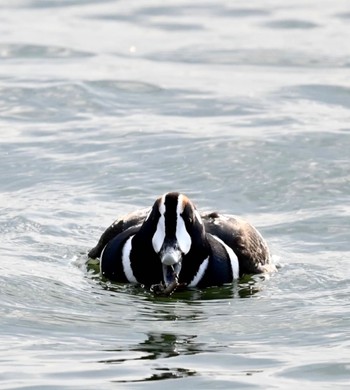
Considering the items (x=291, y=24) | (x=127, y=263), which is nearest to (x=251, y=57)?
(x=291, y=24)

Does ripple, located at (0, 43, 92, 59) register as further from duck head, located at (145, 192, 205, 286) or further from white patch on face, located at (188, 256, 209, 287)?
duck head, located at (145, 192, 205, 286)

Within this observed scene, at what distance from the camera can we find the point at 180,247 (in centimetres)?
1435

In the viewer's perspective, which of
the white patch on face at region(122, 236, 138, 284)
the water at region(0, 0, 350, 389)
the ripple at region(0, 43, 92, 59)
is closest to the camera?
the water at region(0, 0, 350, 389)

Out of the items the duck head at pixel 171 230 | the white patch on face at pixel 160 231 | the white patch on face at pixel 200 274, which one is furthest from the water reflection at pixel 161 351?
the white patch on face at pixel 200 274

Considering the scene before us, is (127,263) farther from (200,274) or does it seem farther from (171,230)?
(171,230)

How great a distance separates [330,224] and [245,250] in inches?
88.3

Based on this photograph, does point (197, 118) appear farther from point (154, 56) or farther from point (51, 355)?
point (51, 355)

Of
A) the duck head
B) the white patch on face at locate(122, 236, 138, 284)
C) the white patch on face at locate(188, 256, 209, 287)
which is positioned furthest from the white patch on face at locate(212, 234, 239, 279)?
the white patch on face at locate(122, 236, 138, 284)

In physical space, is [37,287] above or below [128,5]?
below

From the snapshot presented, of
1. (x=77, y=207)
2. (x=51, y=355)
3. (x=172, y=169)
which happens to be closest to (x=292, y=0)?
(x=172, y=169)

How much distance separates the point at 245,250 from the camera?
15266 millimetres

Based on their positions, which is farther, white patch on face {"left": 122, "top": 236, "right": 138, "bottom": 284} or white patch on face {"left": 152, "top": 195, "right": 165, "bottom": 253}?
white patch on face {"left": 122, "top": 236, "right": 138, "bottom": 284}

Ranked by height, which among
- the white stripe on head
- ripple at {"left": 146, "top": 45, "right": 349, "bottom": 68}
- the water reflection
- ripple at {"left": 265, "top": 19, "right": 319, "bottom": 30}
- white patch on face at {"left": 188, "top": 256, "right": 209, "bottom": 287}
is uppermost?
ripple at {"left": 265, "top": 19, "right": 319, "bottom": 30}

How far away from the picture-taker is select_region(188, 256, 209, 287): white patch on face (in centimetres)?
1482
